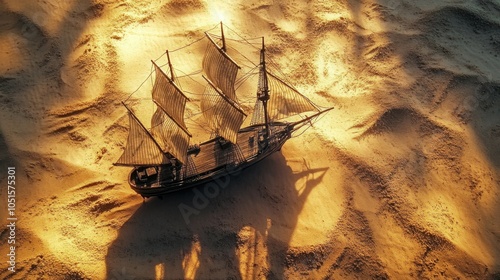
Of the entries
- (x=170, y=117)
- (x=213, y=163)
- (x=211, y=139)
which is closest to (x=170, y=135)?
(x=170, y=117)

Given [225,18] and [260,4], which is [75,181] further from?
[260,4]

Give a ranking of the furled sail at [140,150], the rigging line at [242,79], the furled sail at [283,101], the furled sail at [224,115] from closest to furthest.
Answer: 1. the furled sail at [140,150]
2. the furled sail at [224,115]
3. the furled sail at [283,101]
4. the rigging line at [242,79]

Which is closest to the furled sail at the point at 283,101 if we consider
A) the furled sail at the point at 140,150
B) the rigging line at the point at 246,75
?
the rigging line at the point at 246,75

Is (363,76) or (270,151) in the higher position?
(363,76)

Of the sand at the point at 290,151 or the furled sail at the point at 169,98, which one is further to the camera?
the furled sail at the point at 169,98

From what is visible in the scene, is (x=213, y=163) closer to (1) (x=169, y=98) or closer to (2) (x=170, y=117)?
(2) (x=170, y=117)

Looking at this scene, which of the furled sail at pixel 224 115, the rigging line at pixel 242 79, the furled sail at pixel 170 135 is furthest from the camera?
the rigging line at pixel 242 79

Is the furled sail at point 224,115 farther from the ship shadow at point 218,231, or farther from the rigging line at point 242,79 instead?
the rigging line at point 242,79

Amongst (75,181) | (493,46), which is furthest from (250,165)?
(493,46)
